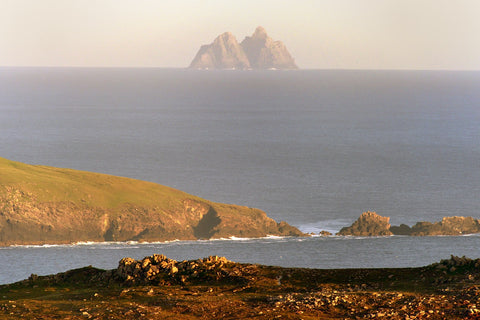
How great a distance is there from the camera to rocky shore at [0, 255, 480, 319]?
30.7 meters

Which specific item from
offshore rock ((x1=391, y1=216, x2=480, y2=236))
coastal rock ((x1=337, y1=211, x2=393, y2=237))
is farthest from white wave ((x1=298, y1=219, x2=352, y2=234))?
offshore rock ((x1=391, y1=216, x2=480, y2=236))

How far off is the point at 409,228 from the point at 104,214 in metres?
64.9

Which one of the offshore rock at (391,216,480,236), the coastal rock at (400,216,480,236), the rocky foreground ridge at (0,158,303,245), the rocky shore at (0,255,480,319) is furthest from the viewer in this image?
the offshore rock at (391,216,480,236)

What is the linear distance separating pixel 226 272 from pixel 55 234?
112 m

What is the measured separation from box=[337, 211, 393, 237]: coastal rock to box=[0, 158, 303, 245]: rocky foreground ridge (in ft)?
34.4

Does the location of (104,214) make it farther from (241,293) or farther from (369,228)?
(241,293)

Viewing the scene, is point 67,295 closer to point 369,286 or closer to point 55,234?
point 369,286

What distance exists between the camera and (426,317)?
2967cm

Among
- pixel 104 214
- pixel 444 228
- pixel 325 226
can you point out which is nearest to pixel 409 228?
pixel 444 228

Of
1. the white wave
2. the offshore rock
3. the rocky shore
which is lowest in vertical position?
the white wave

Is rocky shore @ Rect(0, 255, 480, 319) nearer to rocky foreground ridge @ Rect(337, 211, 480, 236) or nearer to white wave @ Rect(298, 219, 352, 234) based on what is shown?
rocky foreground ridge @ Rect(337, 211, 480, 236)

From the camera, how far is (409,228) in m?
154

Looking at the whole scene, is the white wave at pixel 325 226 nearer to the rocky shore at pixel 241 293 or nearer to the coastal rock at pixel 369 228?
the coastal rock at pixel 369 228

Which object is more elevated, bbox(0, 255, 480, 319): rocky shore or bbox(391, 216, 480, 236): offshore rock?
bbox(0, 255, 480, 319): rocky shore
